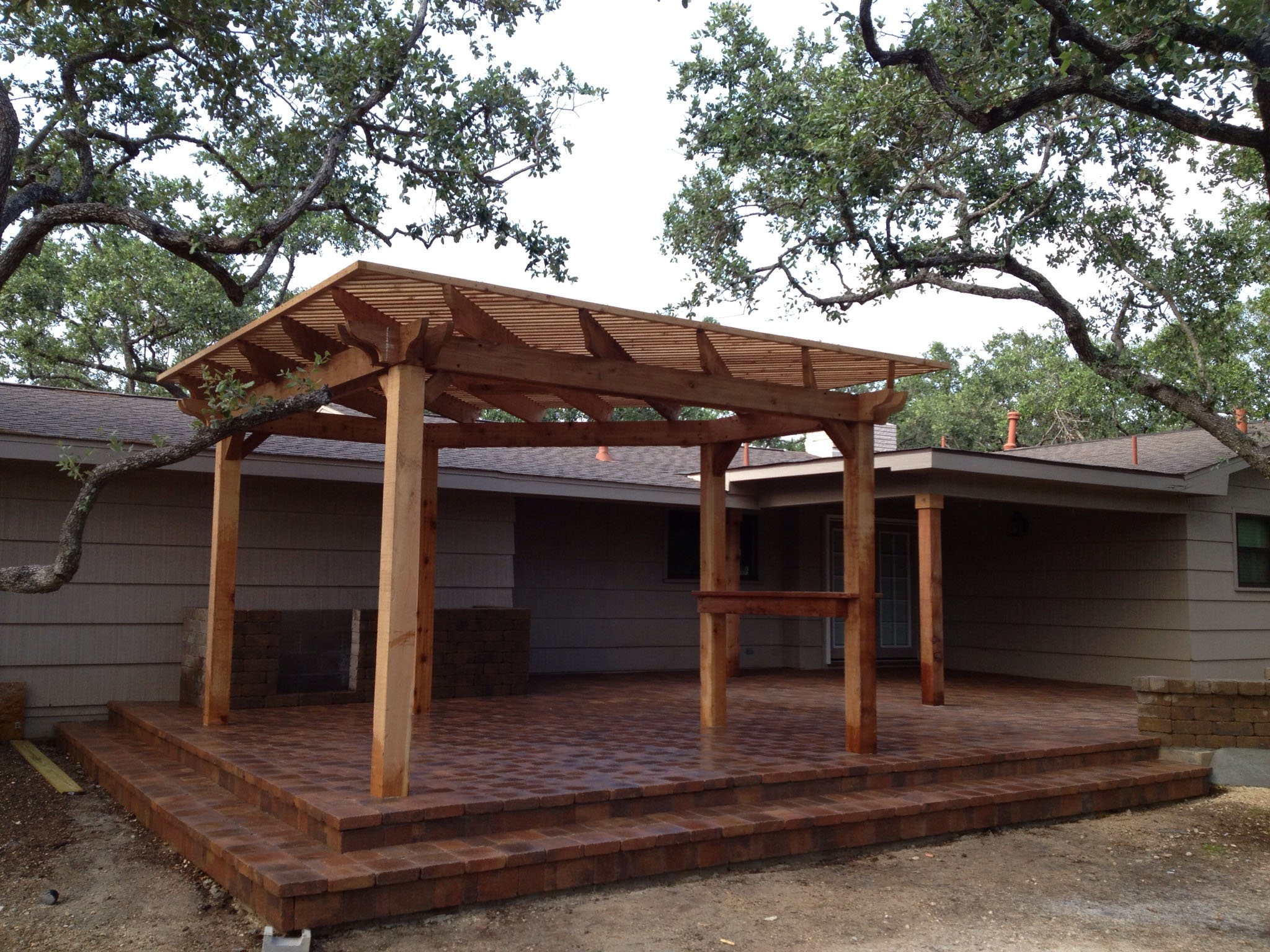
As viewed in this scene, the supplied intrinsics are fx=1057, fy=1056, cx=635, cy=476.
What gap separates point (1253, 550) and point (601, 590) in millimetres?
7432

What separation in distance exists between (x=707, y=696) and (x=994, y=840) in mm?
2251

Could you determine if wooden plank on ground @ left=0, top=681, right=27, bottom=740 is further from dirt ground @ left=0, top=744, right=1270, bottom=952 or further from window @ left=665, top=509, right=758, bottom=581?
window @ left=665, top=509, right=758, bottom=581

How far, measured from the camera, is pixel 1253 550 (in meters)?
12.0

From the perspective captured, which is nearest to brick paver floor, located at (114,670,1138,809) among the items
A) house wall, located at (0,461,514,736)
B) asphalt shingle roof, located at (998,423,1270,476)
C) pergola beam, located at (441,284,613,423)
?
house wall, located at (0,461,514,736)

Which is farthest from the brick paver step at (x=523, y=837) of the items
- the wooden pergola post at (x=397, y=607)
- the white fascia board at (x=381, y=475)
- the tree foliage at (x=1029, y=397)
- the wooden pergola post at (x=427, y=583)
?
the tree foliage at (x=1029, y=397)

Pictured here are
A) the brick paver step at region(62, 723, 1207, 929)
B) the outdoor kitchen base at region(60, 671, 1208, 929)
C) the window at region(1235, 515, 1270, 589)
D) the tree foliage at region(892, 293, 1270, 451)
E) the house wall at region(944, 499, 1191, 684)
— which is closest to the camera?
the brick paver step at region(62, 723, 1207, 929)

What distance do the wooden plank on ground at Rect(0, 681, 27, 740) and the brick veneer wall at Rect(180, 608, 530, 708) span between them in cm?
110

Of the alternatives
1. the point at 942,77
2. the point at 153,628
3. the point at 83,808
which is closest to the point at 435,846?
the point at 83,808

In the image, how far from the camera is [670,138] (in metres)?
14.6

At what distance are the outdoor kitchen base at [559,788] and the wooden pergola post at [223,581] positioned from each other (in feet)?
0.82

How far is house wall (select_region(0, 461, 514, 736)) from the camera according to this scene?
7.87 meters

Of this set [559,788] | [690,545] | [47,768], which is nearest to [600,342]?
[559,788]

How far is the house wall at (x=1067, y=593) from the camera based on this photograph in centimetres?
1127

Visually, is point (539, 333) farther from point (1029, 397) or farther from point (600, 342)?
point (1029, 397)
